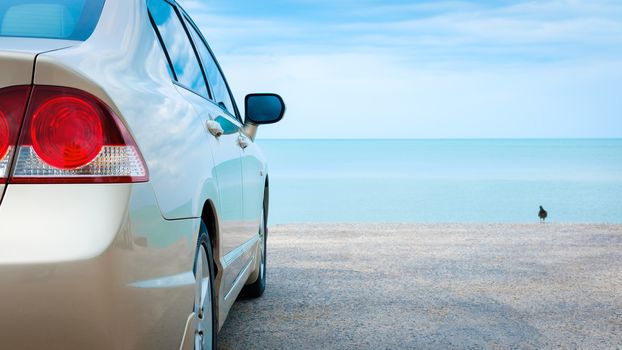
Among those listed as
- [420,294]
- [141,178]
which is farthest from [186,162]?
[420,294]

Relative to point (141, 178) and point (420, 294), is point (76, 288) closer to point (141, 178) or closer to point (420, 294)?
point (141, 178)

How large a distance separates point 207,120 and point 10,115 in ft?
4.74

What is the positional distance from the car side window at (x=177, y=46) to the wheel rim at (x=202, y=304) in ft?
2.62

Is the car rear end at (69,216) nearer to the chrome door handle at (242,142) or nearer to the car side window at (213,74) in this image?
the car side window at (213,74)

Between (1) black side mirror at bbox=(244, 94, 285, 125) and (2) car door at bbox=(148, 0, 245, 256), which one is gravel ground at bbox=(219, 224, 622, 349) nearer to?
(2) car door at bbox=(148, 0, 245, 256)

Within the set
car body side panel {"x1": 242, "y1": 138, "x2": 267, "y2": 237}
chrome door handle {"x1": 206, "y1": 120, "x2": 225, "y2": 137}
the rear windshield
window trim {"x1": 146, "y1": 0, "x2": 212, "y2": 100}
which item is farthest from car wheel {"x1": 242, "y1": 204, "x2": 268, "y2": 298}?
the rear windshield

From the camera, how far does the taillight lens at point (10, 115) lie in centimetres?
224

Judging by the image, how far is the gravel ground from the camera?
5.02m

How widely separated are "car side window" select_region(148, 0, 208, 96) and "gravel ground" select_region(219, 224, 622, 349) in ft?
5.27

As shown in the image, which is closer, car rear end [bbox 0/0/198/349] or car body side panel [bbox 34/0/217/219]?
car rear end [bbox 0/0/198/349]

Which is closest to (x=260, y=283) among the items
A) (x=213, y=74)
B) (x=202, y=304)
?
(x=213, y=74)

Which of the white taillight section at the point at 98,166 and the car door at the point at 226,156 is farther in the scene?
the car door at the point at 226,156

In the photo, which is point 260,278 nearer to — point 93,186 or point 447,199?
point 93,186

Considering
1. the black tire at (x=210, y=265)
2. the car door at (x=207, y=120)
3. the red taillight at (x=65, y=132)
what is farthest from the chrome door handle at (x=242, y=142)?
the red taillight at (x=65, y=132)
